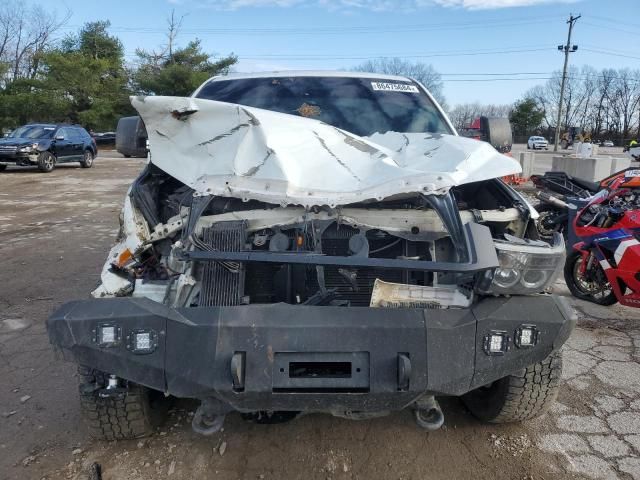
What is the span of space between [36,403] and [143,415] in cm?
100

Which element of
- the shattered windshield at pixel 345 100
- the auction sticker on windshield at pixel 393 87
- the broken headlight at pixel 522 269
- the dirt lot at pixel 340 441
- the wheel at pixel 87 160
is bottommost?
the dirt lot at pixel 340 441

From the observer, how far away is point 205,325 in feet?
7.14

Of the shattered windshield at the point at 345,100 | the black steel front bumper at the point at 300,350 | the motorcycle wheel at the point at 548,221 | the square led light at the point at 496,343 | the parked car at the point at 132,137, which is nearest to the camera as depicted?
the black steel front bumper at the point at 300,350

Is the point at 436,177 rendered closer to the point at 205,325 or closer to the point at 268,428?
the point at 205,325

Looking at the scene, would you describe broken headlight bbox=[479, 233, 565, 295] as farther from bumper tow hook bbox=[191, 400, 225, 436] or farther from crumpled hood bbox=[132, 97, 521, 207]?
bumper tow hook bbox=[191, 400, 225, 436]

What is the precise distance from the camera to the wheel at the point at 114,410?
260 centimetres

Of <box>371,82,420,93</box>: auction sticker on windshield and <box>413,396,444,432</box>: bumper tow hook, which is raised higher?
<box>371,82,420,93</box>: auction sticker on windshield

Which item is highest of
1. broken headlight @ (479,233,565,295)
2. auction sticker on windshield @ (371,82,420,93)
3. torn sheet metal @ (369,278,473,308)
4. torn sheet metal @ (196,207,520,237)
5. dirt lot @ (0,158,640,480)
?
auction sticker on windshield @ (371,82,420,93)

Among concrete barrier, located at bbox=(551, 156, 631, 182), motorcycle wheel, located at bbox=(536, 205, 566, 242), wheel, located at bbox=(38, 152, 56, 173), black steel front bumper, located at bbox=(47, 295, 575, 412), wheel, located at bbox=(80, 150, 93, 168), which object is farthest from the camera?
wheel, located at bbox=(80, 150, 93, 168)

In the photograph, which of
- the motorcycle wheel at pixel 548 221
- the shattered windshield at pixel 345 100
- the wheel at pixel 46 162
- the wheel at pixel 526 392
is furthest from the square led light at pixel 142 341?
the wheel at pixel 46 162

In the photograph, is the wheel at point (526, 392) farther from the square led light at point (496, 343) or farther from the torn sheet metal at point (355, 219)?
the torn sheet metal at point (355, 219)

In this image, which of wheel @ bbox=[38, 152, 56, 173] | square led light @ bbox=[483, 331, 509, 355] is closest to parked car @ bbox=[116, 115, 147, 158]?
square led light @ bbox=[483, 331, 509, 355]

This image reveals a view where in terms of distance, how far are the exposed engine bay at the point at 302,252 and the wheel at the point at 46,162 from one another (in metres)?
18.4

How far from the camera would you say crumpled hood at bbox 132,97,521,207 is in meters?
2.58
